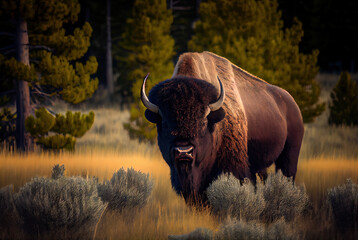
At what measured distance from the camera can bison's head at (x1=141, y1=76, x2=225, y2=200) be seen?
462cm

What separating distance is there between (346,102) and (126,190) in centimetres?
1378

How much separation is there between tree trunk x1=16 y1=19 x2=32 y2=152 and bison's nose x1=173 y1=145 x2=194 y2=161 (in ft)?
21.2

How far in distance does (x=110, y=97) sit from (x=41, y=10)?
16.5 m

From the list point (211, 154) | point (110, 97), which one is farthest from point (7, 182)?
point (110, 97)

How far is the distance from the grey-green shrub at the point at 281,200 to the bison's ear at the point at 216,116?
0.96 metres

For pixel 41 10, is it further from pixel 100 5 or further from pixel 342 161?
pixel 100 5

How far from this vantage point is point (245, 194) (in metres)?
4.85

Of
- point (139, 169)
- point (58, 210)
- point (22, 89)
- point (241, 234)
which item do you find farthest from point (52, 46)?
point (241, 234)

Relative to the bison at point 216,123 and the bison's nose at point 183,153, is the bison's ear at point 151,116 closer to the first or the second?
the bison at point 216,123

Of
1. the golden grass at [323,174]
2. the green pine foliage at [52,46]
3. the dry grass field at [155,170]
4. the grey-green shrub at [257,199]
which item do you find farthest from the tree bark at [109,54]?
the grey-green shrub at [257,199]

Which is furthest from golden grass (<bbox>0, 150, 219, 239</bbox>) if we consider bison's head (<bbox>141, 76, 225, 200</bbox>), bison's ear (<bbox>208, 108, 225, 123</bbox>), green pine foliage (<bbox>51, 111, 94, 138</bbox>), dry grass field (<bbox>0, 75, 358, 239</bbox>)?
bison's ear (<bbox>208, 108, 225, 123</bbox>)

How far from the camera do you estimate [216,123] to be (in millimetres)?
5332

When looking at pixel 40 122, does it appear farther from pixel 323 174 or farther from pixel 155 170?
pixel 323 174

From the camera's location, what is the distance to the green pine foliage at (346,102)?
16.5 metres
